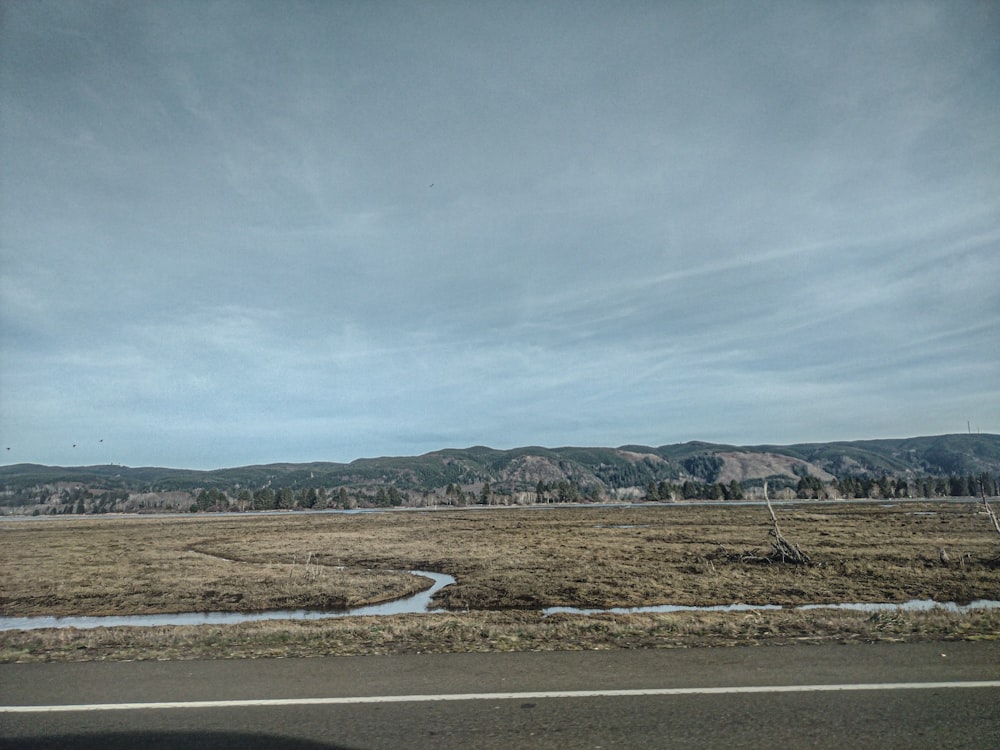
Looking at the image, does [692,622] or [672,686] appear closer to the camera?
[672,686]

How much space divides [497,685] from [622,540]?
155 feet

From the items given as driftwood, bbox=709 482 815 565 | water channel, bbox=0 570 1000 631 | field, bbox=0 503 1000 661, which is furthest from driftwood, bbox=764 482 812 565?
water channel, bbox=0 570 1000 631

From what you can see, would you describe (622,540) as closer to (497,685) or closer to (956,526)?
(956,526)

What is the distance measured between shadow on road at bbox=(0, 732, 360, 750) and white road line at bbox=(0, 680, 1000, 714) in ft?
3.28

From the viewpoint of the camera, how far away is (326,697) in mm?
8305

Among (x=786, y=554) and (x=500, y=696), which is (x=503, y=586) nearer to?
(x=786, y=554)

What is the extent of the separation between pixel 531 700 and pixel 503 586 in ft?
72.1

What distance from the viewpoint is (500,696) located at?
26.7 feet

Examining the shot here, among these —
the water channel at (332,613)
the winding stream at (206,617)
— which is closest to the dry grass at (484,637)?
the water channel at (332,613)

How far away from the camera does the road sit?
22.0ft

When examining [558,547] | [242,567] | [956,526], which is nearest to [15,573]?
[242,567]

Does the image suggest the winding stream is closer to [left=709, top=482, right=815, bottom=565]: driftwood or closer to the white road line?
the white road line

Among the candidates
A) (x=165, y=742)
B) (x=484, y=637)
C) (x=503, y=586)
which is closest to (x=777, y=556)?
(x=503, y=586)

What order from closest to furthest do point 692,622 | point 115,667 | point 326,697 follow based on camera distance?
point 326,697 < point 115,667 < point 692,622
